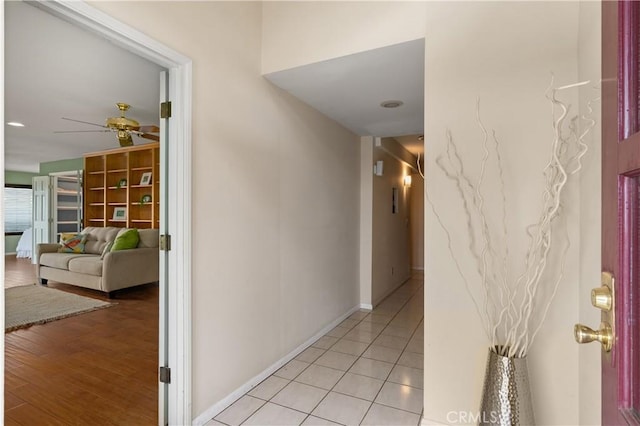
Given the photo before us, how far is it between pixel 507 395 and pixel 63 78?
425 cm

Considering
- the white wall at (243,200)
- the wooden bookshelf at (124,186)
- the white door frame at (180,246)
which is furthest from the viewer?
the wooden bookshelf at (124,186)

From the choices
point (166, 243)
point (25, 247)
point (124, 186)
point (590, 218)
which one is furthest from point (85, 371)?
point (25, 247)

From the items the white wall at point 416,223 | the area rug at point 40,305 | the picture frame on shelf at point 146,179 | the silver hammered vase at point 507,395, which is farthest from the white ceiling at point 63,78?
the white wall at point 416,223

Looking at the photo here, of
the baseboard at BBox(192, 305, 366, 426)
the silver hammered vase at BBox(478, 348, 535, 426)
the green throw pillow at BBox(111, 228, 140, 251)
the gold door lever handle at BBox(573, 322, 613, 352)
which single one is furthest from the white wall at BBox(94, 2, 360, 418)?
the green throw pillow at BBox(111, 228, 140, 251)

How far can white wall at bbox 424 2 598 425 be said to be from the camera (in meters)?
1.57

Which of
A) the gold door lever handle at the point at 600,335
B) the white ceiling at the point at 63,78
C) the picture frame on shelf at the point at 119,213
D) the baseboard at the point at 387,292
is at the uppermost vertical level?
the white ceiling at the point at 63,78

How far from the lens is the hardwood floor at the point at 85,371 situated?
6.39 feet

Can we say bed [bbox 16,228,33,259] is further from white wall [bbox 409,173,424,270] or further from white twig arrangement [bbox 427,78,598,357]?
white twig arrangement [bbox 427,78,598,357]

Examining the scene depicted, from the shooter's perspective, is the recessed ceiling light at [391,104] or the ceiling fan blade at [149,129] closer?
the recessed ceiling light at [391,104]

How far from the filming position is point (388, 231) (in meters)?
4.96

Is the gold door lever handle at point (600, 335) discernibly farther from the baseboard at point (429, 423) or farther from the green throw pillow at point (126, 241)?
the green throw pillow at point (126, 241)

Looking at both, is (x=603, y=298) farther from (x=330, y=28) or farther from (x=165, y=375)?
(x=330, y=28)

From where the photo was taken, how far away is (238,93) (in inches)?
86.1

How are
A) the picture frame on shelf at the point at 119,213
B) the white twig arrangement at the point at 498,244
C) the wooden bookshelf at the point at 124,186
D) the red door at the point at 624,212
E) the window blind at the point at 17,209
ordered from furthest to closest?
the window blind at the point at 17,209 < the picture frame on shelf at the point at 119,213 < the wooden bookshelf at the point at 124,186 < the white twig arrangement at the point at 498,244 < the red door at the point at 624,212
